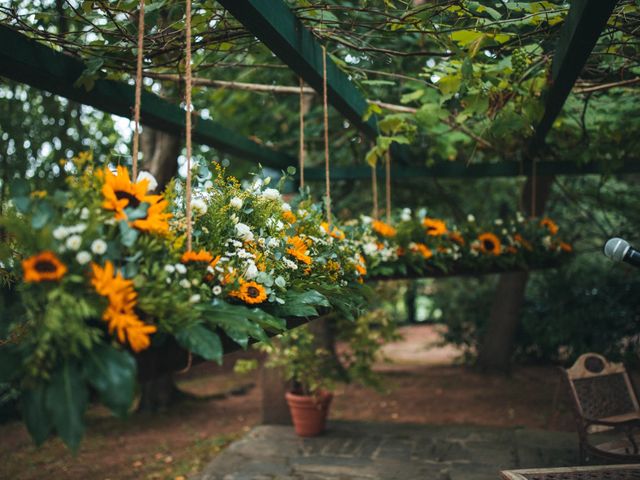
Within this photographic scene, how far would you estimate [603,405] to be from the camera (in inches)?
131

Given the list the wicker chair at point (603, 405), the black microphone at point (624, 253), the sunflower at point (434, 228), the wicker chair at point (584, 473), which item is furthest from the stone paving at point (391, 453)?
the black microphone at point (624, 253)

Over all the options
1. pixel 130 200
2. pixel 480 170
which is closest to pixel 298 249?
pixel 130 200

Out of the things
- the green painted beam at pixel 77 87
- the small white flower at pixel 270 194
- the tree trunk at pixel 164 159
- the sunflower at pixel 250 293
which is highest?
the tree trunk at pixel 164 159

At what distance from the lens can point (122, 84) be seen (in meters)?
2.86

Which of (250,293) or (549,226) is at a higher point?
(549,226)

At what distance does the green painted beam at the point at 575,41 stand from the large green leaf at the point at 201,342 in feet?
5.22

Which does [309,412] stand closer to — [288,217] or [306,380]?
[306,380]

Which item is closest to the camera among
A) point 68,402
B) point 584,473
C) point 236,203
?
point 68,402

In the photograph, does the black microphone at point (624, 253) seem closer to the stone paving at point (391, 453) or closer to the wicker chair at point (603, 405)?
the wicker chair at point (603, 405)

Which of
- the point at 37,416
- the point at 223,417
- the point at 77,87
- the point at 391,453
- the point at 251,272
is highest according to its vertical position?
the point at 77,87

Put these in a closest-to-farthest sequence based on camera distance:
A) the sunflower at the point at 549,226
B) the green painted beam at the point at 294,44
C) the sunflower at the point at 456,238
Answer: the green painted beam at the point at 294,44 → the sunflower at the point at 456,238 → the sunflower at the point at 549,226

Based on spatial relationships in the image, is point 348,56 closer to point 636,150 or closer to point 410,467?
point 636,150

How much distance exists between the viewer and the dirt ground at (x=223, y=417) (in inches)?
184

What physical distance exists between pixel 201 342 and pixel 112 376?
207mm
